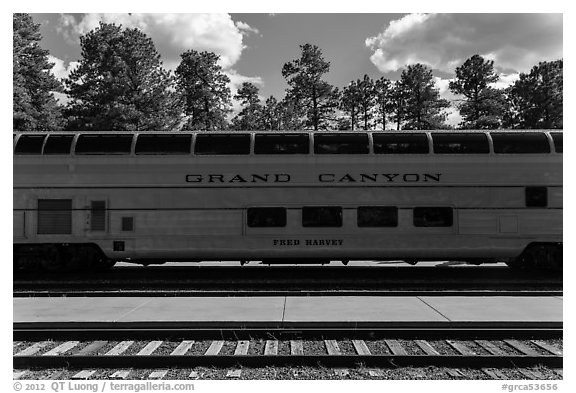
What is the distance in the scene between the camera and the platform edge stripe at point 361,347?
19.7 feet

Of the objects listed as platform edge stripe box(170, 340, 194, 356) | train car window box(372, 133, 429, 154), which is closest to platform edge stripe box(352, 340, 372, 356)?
platform edge stripe box(170, 340, 194, 356)

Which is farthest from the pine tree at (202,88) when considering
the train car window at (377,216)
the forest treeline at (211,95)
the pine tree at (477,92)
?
the train car window at (377,216)

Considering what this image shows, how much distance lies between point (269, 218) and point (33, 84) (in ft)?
107

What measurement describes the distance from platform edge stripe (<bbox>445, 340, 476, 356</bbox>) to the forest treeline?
1138 inches

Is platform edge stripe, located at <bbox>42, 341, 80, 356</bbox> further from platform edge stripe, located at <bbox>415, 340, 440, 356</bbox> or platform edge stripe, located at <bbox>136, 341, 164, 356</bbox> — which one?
platform edge stripe, located at <bbox>415, 340, 440, 356</bbox>

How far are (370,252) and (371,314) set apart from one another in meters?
4.27

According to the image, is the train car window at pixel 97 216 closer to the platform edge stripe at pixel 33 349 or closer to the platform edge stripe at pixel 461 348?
the platform edge stripe at pixel 33 349

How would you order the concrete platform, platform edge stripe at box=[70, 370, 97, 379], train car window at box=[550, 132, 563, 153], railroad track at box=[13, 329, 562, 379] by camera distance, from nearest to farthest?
platform edge stripe at box=[70, 370, 97, 379] < railroad track at box=[13, 329, 562, 379] < the concrete platform < train car window at box=[550, 132, 563, 153]

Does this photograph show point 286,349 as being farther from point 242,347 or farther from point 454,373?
point 454,373

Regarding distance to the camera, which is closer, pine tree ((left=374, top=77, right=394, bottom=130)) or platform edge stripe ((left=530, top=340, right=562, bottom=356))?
platform edge stripe ((left=530, top=340, right=562, bottom=356))

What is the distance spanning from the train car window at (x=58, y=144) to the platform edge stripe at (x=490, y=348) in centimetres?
1108

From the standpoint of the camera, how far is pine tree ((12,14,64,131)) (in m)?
29.6

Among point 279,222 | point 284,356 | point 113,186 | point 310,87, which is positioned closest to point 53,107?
point 310,87

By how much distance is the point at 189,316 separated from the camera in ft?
24.3
